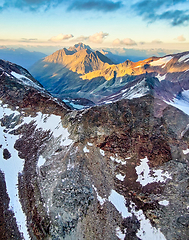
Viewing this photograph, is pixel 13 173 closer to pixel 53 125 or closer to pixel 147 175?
pixel 53 125

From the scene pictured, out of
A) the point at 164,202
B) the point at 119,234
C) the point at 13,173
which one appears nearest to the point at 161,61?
the point at 164,202

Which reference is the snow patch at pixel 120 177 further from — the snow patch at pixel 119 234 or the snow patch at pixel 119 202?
the snow patch at pixel 119 234

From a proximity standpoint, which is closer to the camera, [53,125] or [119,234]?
[119,234]

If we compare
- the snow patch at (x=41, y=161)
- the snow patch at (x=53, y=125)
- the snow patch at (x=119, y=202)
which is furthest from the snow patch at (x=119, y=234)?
the snow patch at (x=41, y=161)

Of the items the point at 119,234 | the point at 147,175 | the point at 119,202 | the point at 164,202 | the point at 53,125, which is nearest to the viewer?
the point at 119,234

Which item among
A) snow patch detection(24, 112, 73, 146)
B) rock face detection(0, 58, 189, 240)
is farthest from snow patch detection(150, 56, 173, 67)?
snow patch detection(24, 112, 73, 146)

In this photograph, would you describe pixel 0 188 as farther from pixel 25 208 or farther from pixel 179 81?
pixel 179 81
